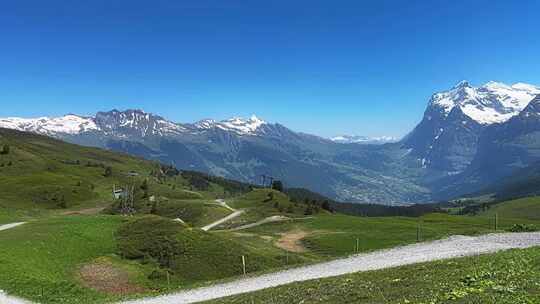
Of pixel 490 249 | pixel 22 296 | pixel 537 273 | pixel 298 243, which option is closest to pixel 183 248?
pixel 22 296

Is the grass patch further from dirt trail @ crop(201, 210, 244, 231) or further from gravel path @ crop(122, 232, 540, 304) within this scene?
dirt trail @ crop(201, 210, 244, 231)

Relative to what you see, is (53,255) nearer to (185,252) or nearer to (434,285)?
(185,252)

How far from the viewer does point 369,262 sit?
4872 centimetres

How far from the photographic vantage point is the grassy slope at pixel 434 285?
25062 millimetres

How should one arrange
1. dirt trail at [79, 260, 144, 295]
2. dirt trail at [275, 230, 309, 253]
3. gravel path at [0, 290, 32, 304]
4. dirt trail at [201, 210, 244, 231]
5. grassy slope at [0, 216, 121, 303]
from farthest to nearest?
dirt trail at [201, 210, 244, 231] < dirt trail at [275, 230, 309, 253] < dirt trail at [79, 260, 144, 295] < grassy slope at [0, 216, 121, 303] < gravel path at [0, 290, 32, 304]

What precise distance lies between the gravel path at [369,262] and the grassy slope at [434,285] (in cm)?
451

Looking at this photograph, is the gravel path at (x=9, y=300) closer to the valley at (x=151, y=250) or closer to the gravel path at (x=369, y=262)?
the valley at (x=151, y=250)

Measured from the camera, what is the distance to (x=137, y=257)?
2776 inches

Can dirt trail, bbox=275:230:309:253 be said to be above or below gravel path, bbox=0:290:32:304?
below

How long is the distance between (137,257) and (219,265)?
10.8 metres

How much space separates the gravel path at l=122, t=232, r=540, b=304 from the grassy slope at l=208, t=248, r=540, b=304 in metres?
4.51

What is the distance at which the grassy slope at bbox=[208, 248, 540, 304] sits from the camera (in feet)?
82.2

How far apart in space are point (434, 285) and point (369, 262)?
18.9 metres

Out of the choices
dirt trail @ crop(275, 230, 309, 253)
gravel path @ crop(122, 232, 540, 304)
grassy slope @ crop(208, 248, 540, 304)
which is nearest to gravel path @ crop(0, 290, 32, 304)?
gravel path @ crop(122, 232, 540, 304)
